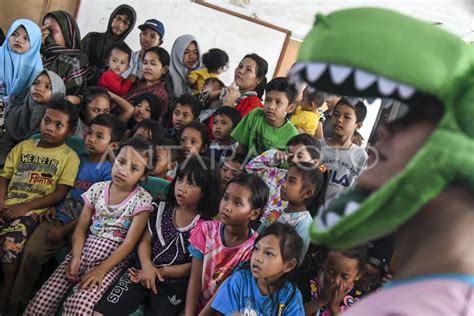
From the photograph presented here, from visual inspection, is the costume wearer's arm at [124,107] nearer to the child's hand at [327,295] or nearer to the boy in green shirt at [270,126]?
the boy in green shirt at [270,126]

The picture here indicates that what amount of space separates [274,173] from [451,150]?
6.14 ft

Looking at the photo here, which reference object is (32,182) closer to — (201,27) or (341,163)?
(341,163)

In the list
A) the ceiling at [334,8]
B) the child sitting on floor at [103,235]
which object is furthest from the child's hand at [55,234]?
the ceiling at [334,8]

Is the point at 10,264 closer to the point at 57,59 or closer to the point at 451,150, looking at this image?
the point at 57,59

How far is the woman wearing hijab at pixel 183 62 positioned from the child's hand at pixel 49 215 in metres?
1.59

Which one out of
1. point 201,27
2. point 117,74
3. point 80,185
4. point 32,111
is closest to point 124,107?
point 117,74

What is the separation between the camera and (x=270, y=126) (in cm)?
275

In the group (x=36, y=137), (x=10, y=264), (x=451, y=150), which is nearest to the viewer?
(x=451, y=150)

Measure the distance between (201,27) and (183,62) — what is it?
197 cm

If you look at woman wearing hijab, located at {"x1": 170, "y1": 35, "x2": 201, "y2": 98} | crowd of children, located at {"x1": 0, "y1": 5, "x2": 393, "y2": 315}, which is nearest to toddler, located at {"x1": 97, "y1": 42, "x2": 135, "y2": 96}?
crowd of children, located at {"x1": 0, "y1": 5, "x2": 393, "y2": 315}

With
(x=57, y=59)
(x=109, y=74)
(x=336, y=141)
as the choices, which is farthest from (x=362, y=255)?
(x=57, y=59)

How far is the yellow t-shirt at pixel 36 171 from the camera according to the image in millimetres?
2311

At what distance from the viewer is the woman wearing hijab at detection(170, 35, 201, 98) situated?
371 cm

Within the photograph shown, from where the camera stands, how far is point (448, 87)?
1.87 feet
